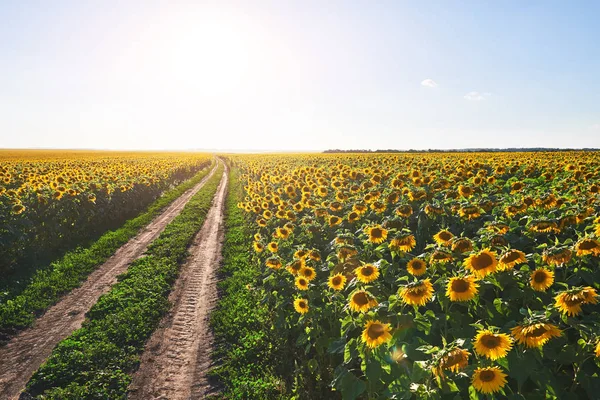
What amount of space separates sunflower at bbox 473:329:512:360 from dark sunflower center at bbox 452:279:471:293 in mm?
672

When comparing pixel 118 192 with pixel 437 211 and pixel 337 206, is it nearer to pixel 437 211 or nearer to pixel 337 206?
pixel 337 206

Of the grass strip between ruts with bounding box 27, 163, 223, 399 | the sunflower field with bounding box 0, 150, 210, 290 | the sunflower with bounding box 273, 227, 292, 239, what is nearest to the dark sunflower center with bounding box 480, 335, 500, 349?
the grass strip between ruts with bounding box 27, 163, 223, 399

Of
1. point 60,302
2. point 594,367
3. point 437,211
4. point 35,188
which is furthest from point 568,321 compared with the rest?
point 35,188

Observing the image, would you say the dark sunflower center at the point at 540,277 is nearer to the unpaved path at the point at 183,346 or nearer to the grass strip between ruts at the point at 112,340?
the unpaved path at the point at 183,346

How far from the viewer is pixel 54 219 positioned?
13.2m

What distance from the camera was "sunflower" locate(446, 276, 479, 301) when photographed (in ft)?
11.6

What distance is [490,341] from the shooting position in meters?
2.92

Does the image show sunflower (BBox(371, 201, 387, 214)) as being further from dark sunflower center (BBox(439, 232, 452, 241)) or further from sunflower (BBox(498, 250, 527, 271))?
sunflower (BBox(498, 250, 527, 271))

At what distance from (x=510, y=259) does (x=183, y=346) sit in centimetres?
602

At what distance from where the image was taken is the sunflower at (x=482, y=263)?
→ 12.3 feet

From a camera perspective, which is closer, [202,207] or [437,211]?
[437,211]

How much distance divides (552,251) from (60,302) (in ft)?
33.8

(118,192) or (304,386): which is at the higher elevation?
(118,192)

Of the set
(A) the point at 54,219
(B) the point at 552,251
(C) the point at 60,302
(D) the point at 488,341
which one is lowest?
(C) the point at 60,302
